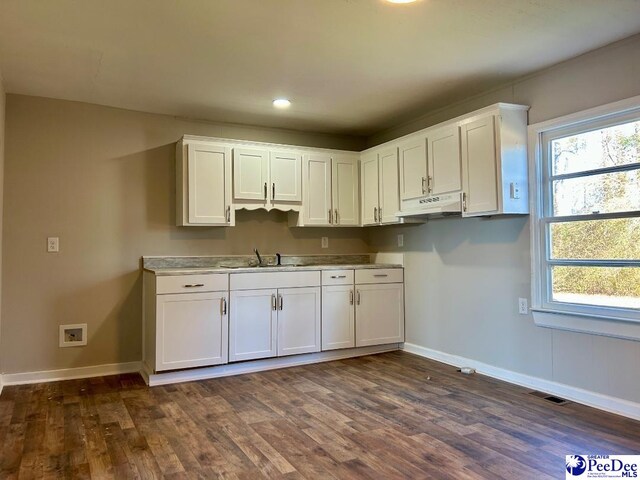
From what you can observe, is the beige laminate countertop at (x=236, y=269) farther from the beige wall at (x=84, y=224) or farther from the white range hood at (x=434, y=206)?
the white range hood at (x=434, y=206)

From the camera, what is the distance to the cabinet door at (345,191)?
4.79m

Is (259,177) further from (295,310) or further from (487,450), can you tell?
(487,450)

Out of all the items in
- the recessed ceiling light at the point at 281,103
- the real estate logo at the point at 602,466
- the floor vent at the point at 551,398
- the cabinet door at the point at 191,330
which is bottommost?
the real estate logo at the point at 602,466

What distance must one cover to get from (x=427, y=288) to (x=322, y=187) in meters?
1.45

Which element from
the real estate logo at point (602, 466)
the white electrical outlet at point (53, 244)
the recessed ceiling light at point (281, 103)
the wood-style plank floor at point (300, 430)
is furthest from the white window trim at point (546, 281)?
the white electrical outlet at point (53, 244)

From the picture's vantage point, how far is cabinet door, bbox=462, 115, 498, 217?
3.36 m

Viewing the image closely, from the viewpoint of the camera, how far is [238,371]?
3.97 meters

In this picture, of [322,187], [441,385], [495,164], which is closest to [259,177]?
[322,187]

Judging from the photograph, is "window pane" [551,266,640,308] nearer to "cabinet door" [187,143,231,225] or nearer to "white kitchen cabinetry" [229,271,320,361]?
"white kitchen cabinetry" [229,271,320,361]

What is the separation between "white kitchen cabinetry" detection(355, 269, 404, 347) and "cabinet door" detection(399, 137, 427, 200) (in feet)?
2.83

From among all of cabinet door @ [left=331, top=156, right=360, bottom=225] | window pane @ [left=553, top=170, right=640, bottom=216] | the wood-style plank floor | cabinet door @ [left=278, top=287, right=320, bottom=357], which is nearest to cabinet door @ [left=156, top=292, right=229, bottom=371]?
the wood-style plank floor

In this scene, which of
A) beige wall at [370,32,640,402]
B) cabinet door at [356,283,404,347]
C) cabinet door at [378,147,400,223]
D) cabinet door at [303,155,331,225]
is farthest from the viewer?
cabinet door at [303,155,331,225]

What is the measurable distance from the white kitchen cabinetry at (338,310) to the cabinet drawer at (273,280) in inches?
5.4

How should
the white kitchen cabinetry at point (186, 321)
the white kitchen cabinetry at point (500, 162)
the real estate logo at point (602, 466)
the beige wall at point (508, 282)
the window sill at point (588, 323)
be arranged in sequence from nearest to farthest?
the real estate logo at point (602, 466), the window sill at point (588, 323), the beige wall at point (508, 282), the white kitchen cabinetry at point (500, 162), the white kitchen cabinetry at point (186, 321)
